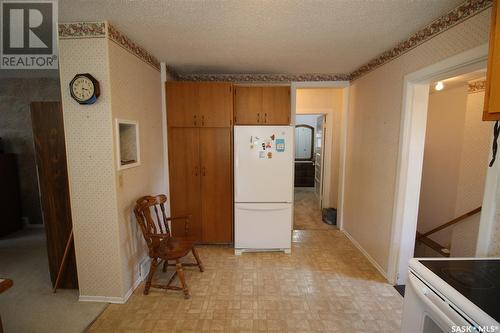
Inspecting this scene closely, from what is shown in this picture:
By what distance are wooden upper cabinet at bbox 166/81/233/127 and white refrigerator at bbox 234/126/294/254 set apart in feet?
1.17

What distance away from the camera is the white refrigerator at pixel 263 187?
8.96ft

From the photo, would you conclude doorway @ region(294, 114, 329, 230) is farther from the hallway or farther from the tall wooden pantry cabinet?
the tall wooden pantry cabinet

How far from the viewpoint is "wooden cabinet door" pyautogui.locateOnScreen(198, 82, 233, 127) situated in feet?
9.34

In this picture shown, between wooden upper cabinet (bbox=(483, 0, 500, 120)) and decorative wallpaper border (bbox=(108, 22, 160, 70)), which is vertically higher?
decorative wallpaper border (bbox=(108, 22, 160, 70))

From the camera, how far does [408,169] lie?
83.6 inches

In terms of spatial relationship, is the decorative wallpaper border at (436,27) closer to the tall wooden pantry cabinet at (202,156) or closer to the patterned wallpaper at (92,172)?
the tall wooden pantry cabinet at (202,156)

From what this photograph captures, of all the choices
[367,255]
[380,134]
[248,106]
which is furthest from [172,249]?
[380,134]

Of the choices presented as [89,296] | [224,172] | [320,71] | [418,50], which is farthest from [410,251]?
[89,296]

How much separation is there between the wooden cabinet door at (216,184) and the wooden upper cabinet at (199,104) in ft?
0.44

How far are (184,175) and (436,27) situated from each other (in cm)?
291

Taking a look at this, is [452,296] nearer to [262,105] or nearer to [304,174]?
[262,105]

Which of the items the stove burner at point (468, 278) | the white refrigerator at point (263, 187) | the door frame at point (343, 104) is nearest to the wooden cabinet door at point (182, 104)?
the white refrigerator at point (263, 187)

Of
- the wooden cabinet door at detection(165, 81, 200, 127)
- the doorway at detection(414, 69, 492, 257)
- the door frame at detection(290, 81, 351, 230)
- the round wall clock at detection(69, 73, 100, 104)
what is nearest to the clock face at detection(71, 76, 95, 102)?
the round wall clock at detection(69, 73, 100, 104)

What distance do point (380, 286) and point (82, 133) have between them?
3129 millimetres
